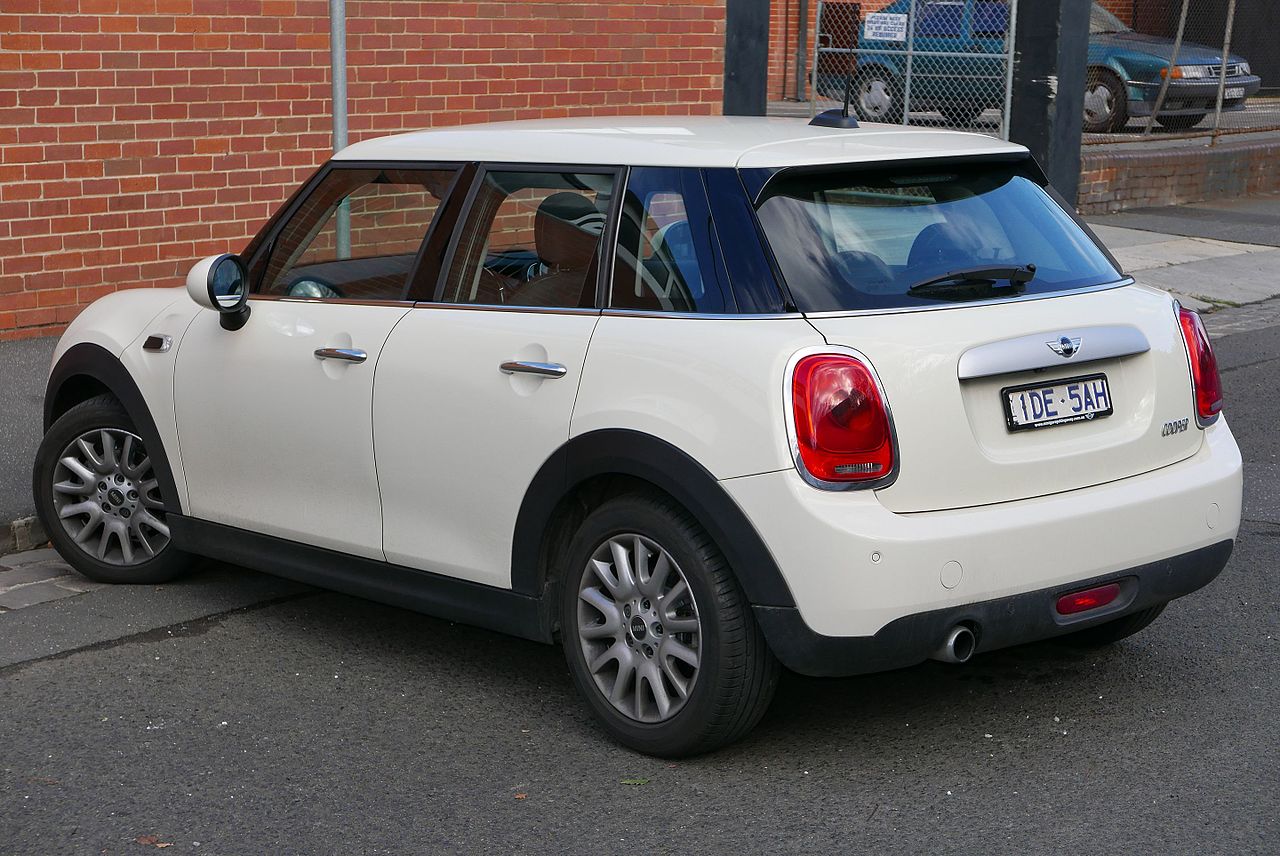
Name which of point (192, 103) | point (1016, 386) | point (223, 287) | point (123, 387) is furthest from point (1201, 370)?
point (192, 103)

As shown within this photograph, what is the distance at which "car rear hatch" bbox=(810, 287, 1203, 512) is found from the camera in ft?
13.5

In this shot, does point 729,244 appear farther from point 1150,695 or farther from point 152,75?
point 152,75

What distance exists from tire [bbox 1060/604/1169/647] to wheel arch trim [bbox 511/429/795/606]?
146cm

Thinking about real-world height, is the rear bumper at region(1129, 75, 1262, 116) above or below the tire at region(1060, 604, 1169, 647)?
above

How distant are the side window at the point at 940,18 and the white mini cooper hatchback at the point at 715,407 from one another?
500 inches

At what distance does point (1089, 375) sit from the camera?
4.41m

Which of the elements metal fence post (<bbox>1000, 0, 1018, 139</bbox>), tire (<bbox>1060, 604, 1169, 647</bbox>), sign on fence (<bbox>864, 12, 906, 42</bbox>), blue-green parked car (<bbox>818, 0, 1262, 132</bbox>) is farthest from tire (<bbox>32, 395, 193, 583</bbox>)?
sign on fence (<bbox>864, 12, 906, 42</bbox>)

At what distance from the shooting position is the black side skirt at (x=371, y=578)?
4.71 m

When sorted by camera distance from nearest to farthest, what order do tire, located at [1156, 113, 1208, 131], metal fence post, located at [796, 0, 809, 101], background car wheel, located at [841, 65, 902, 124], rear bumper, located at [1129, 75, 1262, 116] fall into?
background car wheel, located at [841, 65, 902, 124] < tire, located at [1156, 113, 1208, 131] < rear bumper, located at [1129, 75, 1262, 116] < metal fence post, located at [796, 0, 809, 101]

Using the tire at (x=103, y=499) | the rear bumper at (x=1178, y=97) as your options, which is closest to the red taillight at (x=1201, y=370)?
the tire at (x=103, y=499)

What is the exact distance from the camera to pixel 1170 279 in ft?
43.0

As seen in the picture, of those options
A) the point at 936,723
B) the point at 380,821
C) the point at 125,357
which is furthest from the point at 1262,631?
the point at 125,357

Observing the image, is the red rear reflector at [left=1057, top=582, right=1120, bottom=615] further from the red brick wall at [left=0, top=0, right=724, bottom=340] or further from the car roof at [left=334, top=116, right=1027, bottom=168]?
the red brick wall at [left=0, top=0, right=724, bottom=340]

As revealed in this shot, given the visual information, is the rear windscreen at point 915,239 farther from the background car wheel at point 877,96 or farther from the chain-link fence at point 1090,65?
the background car wheel at point 877,96
